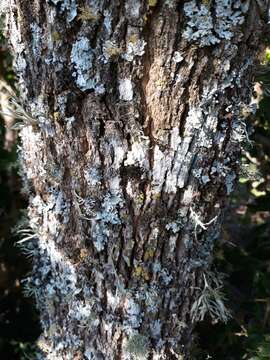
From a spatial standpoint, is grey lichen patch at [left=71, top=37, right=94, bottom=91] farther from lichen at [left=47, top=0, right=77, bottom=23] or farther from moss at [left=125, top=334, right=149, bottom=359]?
moss at [left=125, top=334, right=149, bottom=359]

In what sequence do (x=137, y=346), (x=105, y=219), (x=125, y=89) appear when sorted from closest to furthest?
(x=125, y=89) → (x=105, y=219) → (x=137, y=346)

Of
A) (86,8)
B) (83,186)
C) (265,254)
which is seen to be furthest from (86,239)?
(265,254)

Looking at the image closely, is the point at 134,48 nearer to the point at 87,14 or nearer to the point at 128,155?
the point at 87,14

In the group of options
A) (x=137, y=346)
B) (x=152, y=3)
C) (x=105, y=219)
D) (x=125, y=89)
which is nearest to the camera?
(x=152, y=3)

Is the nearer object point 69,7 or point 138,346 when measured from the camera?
point 69,7

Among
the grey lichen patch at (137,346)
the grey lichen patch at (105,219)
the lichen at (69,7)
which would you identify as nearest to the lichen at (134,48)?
the lichen at (69,7)

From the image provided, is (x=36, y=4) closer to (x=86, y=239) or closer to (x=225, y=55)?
(x=225, y=55)

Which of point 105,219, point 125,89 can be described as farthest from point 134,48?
point 105,219

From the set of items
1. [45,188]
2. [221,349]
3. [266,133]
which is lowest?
[221,349]
